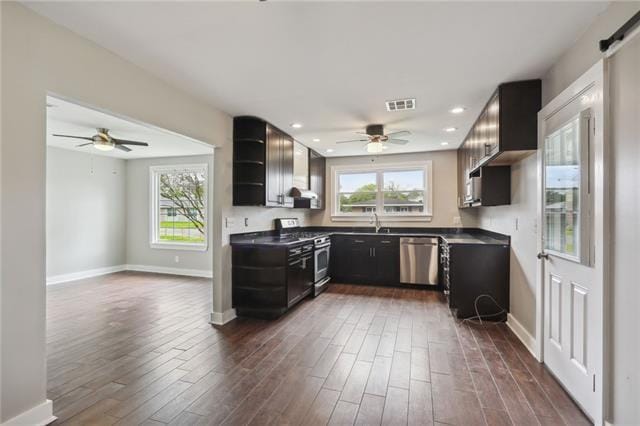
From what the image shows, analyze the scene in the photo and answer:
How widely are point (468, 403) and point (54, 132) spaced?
644cm

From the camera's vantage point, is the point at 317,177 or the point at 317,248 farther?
the point at 317,177

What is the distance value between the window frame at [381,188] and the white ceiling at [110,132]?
2758mm

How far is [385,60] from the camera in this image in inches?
96.6

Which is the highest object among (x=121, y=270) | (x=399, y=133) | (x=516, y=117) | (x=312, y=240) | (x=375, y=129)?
(x=375, y=129)

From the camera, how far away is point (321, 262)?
5172 millimetres

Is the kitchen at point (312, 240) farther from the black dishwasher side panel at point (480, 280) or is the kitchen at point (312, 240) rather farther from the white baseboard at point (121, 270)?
the white baseboard at point (121, 270)

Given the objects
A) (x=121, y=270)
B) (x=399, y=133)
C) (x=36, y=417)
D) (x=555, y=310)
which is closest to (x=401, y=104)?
(x=399, y=133)

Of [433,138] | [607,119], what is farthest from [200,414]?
[433,138]

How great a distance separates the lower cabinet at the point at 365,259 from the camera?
18.2ft

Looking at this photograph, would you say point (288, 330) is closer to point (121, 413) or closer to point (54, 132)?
point (121, 413)

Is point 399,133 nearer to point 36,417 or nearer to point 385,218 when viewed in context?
point 385,218

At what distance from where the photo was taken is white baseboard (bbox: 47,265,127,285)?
5707mm

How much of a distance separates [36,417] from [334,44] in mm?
3135

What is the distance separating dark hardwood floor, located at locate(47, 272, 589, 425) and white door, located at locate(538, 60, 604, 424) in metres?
0.26
